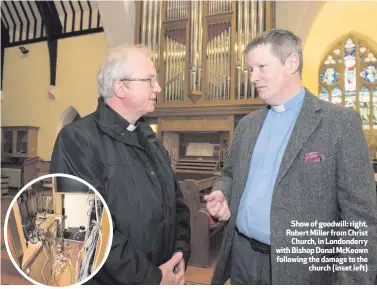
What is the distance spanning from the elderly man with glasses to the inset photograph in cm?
20

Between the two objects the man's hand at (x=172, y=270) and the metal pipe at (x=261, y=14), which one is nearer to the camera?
the man's hand at (x=172, y=270)

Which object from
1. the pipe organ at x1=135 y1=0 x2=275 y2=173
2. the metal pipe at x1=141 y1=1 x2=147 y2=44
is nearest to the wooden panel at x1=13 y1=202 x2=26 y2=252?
the pipe organ at x1=135 y1=0 x2=275 y2=173

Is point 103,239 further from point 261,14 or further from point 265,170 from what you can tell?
point 261,14

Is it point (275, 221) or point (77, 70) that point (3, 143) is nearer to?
point (77, 70)

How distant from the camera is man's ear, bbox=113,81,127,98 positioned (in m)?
1.42

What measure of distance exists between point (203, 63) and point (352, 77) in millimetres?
5377

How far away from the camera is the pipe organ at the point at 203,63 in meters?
5.28

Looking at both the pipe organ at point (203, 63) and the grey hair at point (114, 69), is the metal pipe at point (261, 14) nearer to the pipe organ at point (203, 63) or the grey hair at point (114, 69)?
the pipe organ at point (203, 63)

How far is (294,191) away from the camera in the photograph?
48.5 inches

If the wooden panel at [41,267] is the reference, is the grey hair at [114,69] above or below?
above

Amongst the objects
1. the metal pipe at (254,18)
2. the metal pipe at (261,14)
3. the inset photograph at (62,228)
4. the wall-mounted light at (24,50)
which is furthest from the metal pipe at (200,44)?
the wall-mounted light at (24,50)

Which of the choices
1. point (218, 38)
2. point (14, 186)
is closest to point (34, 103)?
point (14, 186)

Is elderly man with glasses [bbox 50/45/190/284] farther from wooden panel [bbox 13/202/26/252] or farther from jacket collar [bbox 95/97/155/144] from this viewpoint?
wooden panel [bbox 13/202/26/252]

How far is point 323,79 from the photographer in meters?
9.00
